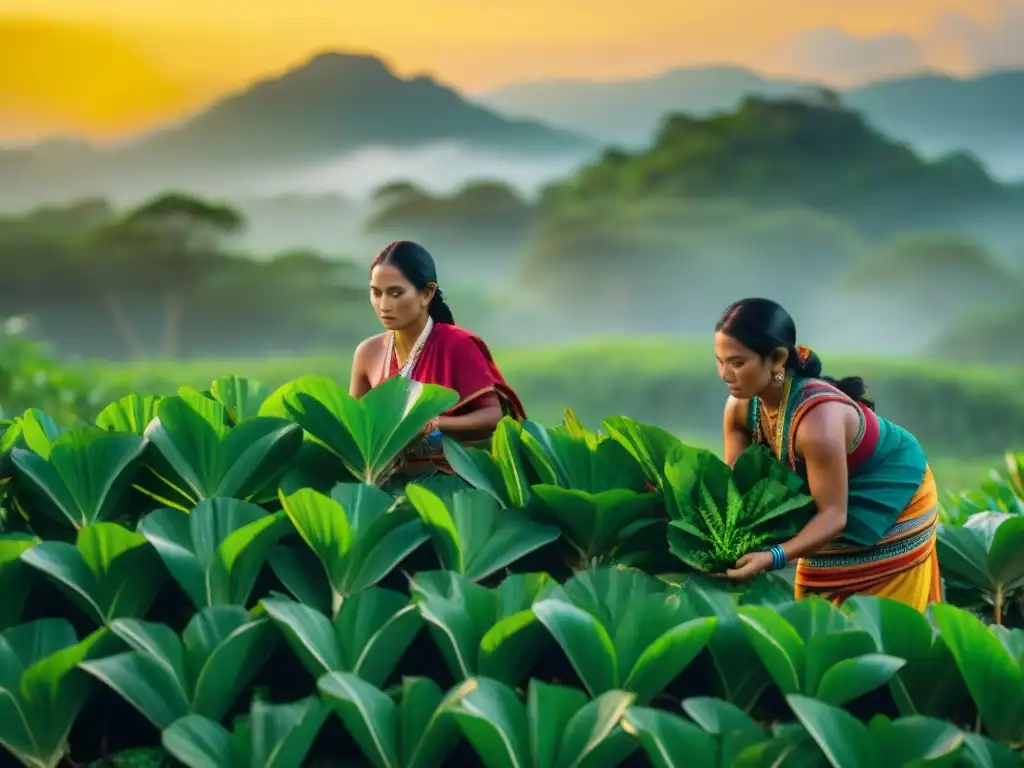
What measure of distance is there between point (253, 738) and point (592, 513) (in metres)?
0.52

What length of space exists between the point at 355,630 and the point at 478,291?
14.7 metres

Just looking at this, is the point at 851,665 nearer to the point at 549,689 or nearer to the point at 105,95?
the point at 549,689

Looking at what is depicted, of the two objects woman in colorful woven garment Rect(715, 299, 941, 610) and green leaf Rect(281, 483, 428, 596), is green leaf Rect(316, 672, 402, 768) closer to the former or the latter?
green leaf Rect(281, 483, 428, 596)

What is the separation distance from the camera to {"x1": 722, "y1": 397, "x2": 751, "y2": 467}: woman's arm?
195 cm

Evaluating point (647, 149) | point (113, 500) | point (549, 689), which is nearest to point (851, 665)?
point (549, 689)

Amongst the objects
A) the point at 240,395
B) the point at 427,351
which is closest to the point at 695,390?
the point at 427,351

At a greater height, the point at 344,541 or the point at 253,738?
the point at 344,541

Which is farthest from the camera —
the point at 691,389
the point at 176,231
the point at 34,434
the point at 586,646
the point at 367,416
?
the point at 176,231

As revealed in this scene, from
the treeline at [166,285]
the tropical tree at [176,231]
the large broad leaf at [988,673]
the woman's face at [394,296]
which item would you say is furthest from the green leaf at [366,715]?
the tropical tree at [176,231]

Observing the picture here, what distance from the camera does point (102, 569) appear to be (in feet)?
5.20

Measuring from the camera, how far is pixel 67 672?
146cm

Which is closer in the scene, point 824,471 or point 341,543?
point 341,543

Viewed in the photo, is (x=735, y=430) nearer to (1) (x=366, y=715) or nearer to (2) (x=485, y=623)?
(2) (x=485, y=623)

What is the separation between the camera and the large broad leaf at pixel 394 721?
4.55 feet
